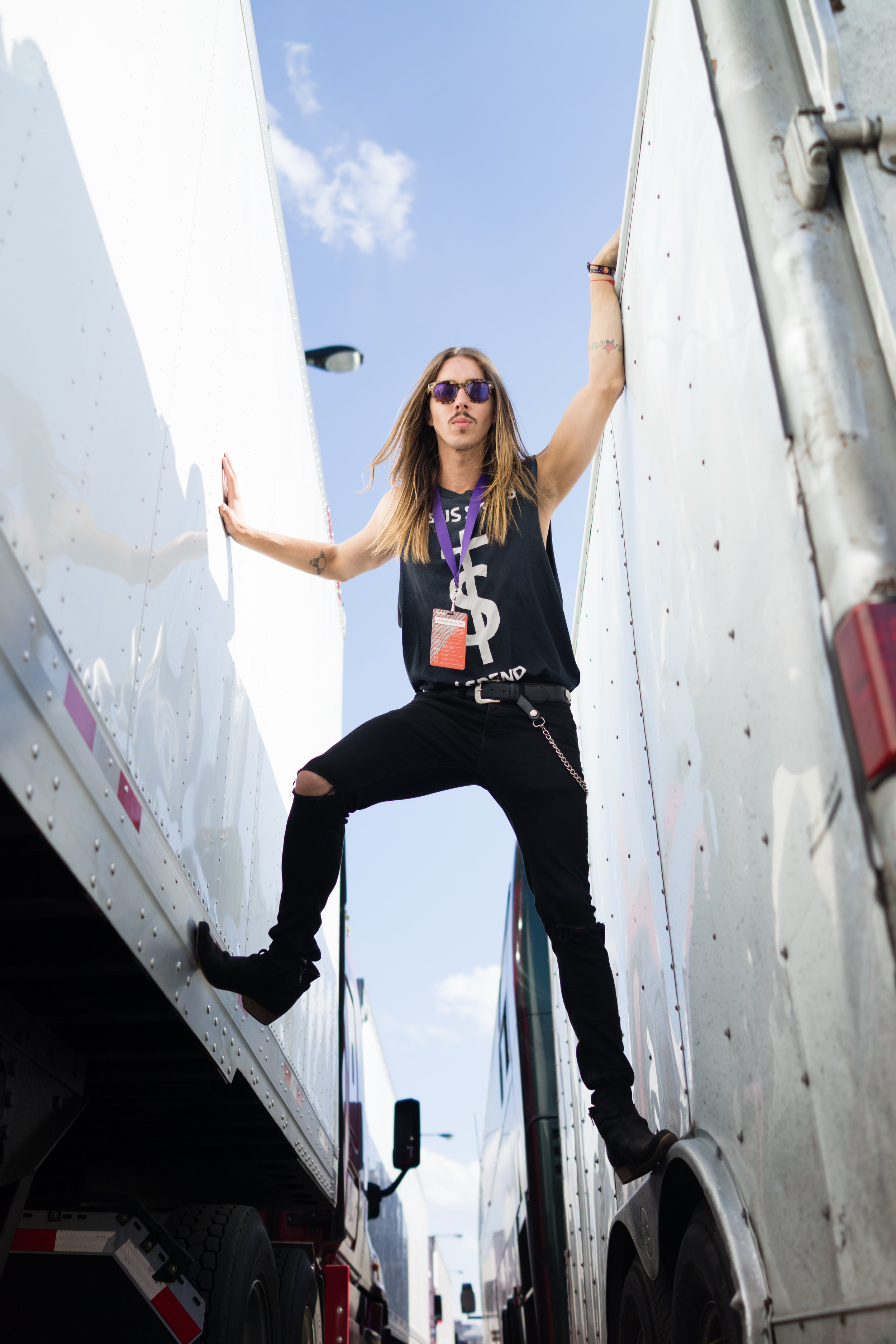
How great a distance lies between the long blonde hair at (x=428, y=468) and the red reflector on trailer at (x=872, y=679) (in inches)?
69.7

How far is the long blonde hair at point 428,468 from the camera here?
3.06 metres

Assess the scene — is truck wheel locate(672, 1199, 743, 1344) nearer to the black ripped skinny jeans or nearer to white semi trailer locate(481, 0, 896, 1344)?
white semi trailer locate(481, 0, 896, 1344)

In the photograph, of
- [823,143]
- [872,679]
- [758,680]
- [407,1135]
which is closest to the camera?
[872,679]

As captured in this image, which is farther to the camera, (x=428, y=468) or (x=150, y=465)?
(x=428, y=468)

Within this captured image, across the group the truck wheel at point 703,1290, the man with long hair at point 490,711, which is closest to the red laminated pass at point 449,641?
the man with long hair at point 490,711

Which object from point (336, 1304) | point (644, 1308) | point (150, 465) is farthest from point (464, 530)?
point (336, 1304)

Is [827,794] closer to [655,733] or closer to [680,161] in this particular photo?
[655,733]

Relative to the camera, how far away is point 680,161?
82.8 inches

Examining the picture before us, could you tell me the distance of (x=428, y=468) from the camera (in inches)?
133

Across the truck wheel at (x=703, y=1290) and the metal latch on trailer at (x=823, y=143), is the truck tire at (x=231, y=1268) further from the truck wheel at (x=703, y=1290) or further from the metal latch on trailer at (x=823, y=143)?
the metal latch on trailer at (x=823, y=143)

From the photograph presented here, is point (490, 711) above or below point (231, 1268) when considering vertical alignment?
above

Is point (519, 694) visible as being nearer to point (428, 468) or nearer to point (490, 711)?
point (490, 711)

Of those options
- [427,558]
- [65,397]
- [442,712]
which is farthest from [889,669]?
[427,558]

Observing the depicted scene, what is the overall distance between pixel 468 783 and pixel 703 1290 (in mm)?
1323
